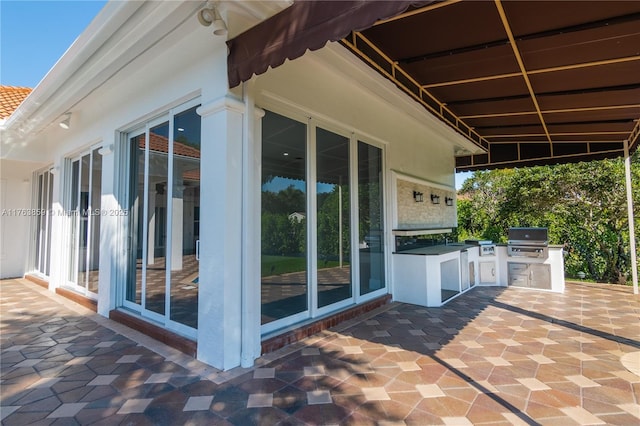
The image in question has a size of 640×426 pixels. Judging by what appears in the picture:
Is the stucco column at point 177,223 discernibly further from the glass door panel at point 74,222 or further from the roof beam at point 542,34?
the glass door panel at point 74,222

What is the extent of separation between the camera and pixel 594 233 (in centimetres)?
857

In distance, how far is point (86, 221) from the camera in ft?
19.2

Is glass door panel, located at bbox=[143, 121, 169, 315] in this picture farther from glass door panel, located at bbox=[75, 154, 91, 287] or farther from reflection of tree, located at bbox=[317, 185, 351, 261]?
glass door panel, located at bbox=[75, 154, 91, 287]

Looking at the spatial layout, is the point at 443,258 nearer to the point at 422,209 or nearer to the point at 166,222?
the point at 422,209

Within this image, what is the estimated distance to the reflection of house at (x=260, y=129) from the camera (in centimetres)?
303

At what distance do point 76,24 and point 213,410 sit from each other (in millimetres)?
7460

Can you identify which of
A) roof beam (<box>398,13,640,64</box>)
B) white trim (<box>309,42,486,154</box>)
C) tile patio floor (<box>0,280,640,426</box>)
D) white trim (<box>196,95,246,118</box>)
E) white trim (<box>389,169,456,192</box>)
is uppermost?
white trim (<box>309,42,486,154</box>)

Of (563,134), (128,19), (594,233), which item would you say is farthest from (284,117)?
(594,233)

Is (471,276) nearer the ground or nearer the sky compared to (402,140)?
nearer the ground

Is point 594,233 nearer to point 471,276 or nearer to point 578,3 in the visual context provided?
point 471,276

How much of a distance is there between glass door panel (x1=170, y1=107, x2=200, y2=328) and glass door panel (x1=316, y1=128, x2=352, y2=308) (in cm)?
158

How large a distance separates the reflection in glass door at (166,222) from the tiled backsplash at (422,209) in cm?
392

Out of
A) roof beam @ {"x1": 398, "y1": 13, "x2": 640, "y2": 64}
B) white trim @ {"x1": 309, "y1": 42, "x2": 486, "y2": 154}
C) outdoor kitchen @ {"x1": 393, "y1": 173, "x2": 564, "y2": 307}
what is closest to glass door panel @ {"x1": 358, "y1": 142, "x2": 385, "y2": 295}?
outdoor kitchen @ {"x1": 393, "y1": 173, "x2": 564, "y2": 307}

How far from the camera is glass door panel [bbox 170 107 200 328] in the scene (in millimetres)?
3543
